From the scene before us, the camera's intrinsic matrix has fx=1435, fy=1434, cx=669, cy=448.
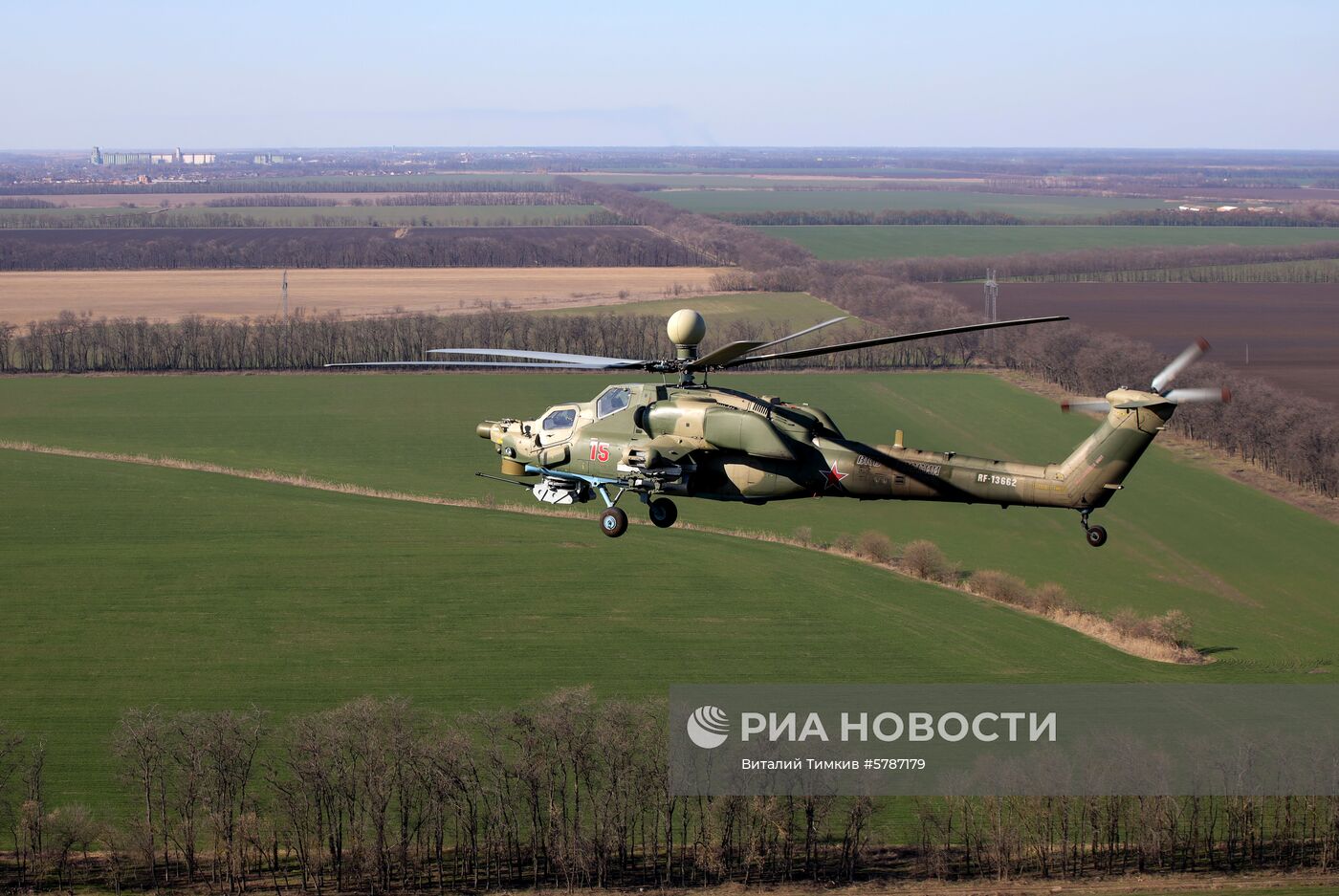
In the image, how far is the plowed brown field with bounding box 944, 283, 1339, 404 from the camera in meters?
114

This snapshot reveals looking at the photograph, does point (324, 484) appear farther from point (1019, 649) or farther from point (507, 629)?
point (1019, 649)

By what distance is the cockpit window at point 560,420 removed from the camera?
30234 mm

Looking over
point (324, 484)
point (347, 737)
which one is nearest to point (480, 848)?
point (347, 737)

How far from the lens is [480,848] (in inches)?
1966

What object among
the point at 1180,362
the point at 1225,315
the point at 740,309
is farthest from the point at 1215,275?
the point at 1180,362

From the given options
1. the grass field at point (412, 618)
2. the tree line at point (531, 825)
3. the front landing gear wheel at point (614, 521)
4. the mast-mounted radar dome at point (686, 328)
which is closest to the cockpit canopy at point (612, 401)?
the front landing gear wheel at point (614, 521)

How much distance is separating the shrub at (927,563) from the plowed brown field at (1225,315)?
4715 cm

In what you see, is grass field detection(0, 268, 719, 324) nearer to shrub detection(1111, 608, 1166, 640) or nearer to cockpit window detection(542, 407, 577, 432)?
shrub detection(1111, 608, 1166, 640)

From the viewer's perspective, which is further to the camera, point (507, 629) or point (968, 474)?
point (507, 629)

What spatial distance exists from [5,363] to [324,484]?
48619mm

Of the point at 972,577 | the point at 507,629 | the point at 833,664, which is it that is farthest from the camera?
the point at 972,577

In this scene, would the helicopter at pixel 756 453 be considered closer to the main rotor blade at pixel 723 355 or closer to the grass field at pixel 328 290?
the main rotor blade at pixel 723 355

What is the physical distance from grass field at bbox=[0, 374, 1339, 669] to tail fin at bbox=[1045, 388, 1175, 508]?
112 feet

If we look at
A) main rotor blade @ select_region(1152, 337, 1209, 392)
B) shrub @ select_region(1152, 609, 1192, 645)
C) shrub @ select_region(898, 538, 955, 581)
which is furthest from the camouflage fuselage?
shrub @ select_region(898, 538, 955, 581)
